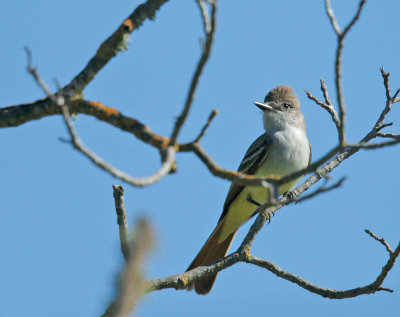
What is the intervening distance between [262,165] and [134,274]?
7041mm

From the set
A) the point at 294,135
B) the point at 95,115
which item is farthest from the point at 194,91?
the point at 294,135

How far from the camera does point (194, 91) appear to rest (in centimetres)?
321

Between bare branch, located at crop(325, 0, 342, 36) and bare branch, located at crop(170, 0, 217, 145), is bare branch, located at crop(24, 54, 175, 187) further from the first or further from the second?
bare branch, located at crop(325, 0, 342, 36)

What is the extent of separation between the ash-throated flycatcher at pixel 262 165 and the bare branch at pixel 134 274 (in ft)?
20.4

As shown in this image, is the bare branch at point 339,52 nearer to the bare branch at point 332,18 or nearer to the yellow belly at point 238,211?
the bare branch at point 332,18

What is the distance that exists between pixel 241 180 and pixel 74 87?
5.32ft

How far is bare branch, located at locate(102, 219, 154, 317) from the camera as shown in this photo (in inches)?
64.4

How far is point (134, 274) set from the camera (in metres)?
1.66

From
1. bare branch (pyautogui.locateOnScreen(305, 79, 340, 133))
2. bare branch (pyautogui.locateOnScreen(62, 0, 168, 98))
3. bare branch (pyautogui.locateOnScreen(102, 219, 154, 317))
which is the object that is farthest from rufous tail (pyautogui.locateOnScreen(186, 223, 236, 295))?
bare branch (pyautogui.locateOnScreen(102, 219, 154, 317))

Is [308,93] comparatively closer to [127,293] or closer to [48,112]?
[48,112]

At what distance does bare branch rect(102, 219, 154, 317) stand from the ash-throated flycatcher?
20.4ft

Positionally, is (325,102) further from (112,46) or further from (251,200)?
(112,46)

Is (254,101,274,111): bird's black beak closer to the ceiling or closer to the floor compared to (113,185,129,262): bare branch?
closer to the ceiling

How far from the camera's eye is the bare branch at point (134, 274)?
1636 millimetres
